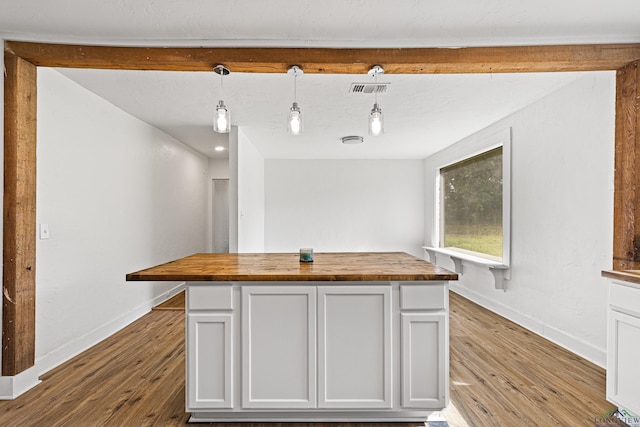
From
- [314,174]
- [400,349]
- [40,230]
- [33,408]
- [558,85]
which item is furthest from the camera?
[314,174]

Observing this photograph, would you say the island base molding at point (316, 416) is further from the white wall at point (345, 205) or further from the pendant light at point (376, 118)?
the white wall at point (345, 205)

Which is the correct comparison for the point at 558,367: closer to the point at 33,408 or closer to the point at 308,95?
the point at 308,95

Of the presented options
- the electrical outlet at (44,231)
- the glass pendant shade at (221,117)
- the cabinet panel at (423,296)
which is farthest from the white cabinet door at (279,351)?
the electrical outlet at (44,231)

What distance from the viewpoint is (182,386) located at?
91.8 inches

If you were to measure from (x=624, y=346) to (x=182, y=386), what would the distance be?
2731mm

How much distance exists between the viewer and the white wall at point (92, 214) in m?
2.60

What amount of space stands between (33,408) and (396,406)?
7.25 ft

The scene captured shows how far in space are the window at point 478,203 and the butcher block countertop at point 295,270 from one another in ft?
7.76

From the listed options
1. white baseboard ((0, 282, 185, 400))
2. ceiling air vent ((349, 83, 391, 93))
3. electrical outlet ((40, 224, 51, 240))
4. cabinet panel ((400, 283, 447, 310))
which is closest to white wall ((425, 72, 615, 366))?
ceiling air vent ((349, 83, 391, 93))

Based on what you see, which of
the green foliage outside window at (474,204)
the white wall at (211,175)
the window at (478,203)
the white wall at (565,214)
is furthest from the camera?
the white wall at (211,175)

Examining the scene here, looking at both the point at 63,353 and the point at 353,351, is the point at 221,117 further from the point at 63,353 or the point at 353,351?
the point at 63,353

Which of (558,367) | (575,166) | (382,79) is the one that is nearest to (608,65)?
(575,166)

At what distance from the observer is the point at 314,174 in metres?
6.51

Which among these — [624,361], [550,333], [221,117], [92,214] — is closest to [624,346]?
[624,361]
